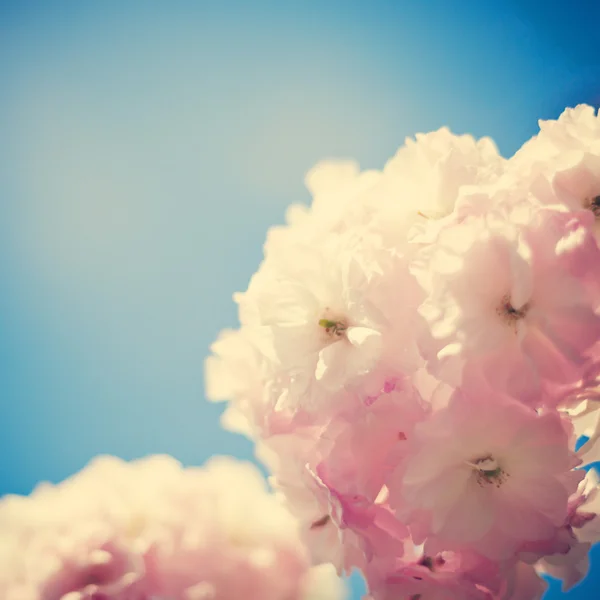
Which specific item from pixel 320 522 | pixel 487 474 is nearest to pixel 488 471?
pixel 487 474

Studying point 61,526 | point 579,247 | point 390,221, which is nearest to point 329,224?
point 390,221

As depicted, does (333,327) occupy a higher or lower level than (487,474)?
higher

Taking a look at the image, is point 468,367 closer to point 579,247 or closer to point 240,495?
point 579,247

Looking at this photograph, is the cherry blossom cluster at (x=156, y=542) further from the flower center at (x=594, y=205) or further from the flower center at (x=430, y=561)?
the flower center at (x=594, y=205)

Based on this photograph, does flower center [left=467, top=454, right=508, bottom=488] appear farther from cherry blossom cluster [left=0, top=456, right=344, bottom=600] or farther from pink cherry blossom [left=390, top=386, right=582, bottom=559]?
cherry blossom cluster [left=0, top=456, right=344, bottom=600]

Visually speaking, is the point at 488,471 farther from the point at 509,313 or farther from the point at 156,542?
the point at 156,542

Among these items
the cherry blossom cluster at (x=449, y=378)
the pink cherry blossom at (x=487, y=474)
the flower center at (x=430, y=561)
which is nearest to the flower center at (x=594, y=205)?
the cherry blossom cluster at (x=449, y=378)
